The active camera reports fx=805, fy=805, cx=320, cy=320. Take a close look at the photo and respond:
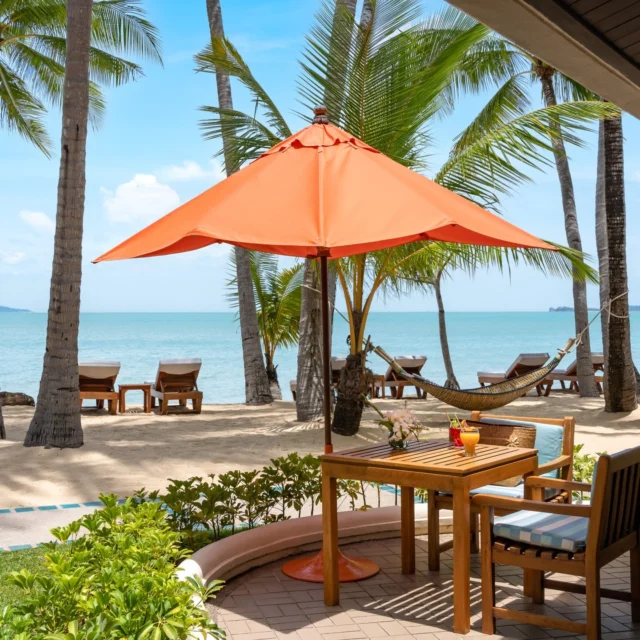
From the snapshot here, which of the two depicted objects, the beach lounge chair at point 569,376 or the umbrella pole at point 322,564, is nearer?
the umbrella pole at point 322,564

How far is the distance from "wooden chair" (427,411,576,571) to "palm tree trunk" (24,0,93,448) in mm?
4647

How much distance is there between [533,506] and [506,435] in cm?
134

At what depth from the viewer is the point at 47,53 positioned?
48.7 ft

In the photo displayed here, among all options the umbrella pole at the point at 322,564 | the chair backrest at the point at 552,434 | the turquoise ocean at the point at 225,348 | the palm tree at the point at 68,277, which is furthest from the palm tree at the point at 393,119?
the turquoise ocean at the point at 225,348

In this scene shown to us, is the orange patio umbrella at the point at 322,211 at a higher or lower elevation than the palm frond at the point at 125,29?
lower

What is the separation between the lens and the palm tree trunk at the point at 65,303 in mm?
7699

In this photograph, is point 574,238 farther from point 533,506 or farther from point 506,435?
point 533,506

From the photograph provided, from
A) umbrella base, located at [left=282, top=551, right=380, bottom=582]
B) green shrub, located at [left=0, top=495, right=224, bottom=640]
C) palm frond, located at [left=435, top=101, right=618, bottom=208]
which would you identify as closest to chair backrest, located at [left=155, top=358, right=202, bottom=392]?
palm frond, located at [left=435, top=101, right=618, bottom=208]

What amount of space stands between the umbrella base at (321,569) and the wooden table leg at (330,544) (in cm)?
27

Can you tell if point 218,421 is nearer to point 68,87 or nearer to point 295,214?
point 68,87

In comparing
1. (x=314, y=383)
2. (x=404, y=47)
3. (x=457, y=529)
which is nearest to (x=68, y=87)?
(x=404, y=47)

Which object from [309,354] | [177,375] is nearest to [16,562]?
[309,354]

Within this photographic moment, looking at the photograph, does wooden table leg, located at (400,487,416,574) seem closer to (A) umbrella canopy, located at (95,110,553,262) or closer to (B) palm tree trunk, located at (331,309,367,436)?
(A) umbrella canopy, located at (95,110,553,262)

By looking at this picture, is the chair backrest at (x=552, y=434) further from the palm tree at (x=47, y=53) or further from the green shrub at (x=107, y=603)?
the palm tree at (x=47, y=53)
